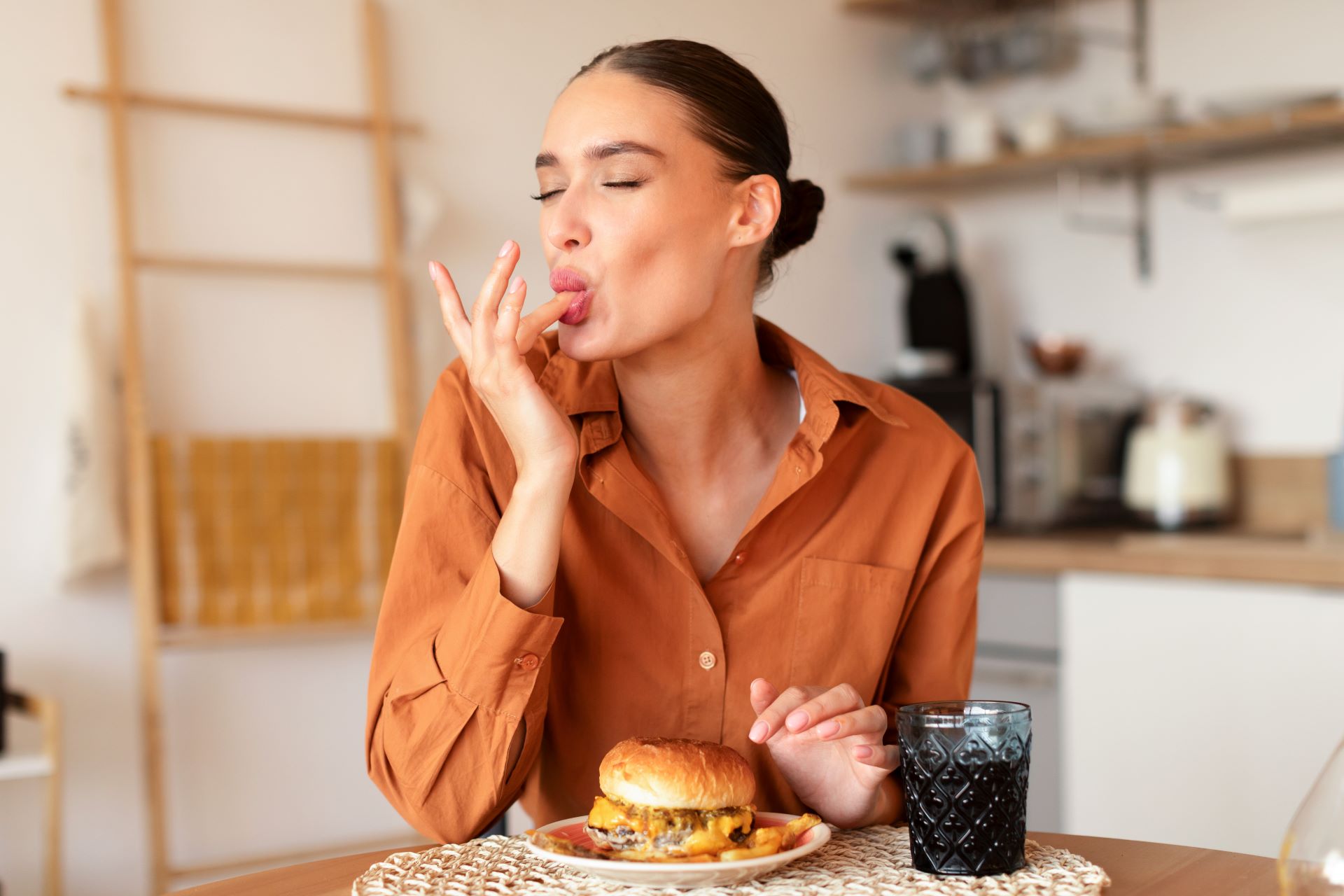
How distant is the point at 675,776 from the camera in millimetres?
911

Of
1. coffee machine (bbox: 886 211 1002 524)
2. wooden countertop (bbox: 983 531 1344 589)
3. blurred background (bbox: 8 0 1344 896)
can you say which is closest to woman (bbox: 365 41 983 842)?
wooden countertop (bbox: 983 531 1344 589)

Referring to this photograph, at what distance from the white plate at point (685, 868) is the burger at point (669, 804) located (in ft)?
0.06

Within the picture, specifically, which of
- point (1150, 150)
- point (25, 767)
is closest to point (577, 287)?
point (25, 767)

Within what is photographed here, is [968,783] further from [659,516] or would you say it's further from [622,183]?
[622,183]

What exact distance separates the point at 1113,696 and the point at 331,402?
5.39 ft

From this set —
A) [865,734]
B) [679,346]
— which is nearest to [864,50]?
[679,346]

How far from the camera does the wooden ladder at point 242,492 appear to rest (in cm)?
253

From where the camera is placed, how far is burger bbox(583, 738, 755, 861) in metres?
0.91

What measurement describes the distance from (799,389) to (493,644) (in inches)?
19.4

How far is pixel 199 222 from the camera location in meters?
2.67

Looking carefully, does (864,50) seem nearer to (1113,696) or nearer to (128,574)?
(1113,696)

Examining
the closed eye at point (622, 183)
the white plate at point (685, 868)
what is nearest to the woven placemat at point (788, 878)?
the white plate at point (685, 868)

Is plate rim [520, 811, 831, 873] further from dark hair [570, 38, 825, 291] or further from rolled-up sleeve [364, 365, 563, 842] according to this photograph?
dark hair [570, 38, 825, 291]

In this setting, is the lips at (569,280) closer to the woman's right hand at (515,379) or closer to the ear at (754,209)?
the woman's right hand at (515,379)
